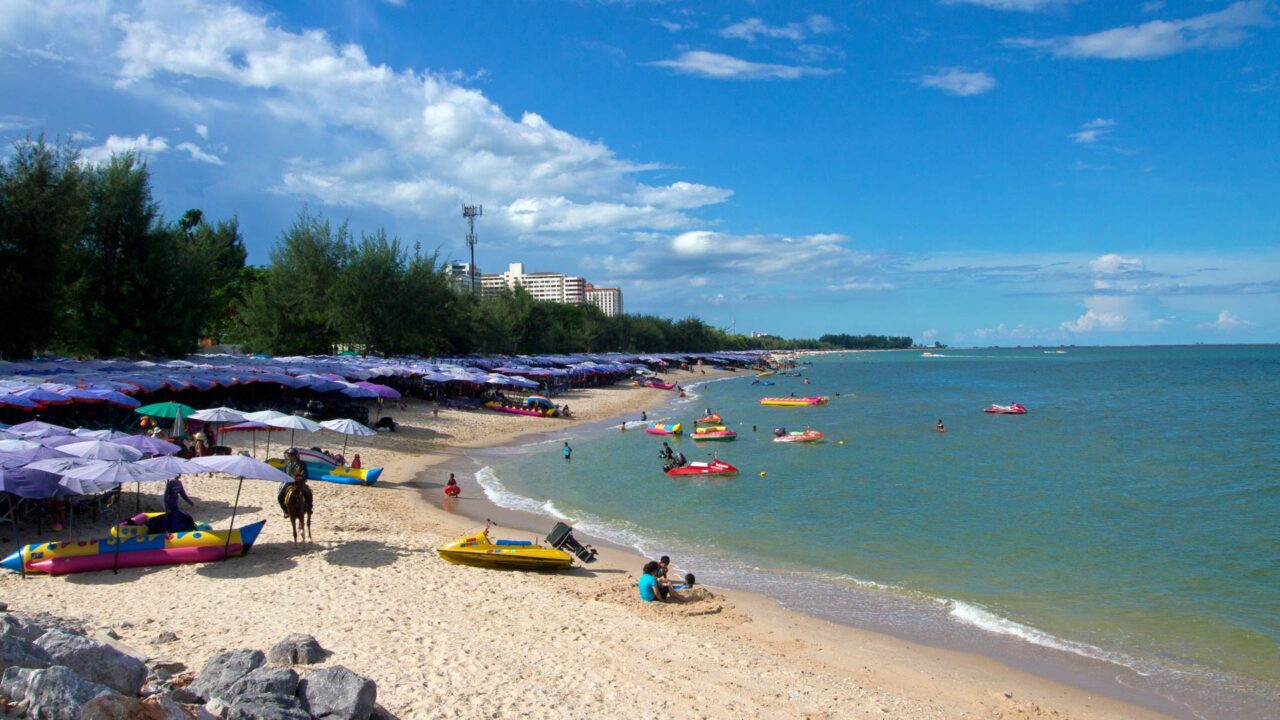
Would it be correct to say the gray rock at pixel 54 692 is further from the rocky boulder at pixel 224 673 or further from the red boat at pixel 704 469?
the red boat at pixel 704 469

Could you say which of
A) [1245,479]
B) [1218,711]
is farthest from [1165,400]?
[1218,711]

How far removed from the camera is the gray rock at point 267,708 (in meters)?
5.88

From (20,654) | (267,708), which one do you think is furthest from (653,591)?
(20,654)

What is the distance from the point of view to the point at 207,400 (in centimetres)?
2828

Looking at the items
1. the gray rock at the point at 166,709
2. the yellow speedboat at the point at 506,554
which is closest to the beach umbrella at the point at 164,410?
the yellow speedboat at the point at 506,554

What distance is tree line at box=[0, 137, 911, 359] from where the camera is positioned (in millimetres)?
30516

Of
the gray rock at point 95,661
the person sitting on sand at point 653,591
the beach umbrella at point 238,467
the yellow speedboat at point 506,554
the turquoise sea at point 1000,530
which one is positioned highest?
the beach umbrella at point 238,467

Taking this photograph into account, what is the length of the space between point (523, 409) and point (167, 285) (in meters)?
18.6

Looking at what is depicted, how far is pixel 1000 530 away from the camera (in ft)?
62.5

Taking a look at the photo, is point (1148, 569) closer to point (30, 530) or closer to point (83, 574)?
point (83, 574)

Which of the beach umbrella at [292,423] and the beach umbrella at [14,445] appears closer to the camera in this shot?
the beach umbrella at [14,445]

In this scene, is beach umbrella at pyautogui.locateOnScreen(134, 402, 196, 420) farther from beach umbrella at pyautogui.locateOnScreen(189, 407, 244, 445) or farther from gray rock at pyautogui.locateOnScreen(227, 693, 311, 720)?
gray rock at pyautogui.locateOnScreen(227, 693, 311, 720)

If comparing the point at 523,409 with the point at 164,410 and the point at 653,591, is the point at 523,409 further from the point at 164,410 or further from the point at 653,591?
the point at 653,591

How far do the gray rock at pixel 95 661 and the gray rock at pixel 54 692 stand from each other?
554 mm
